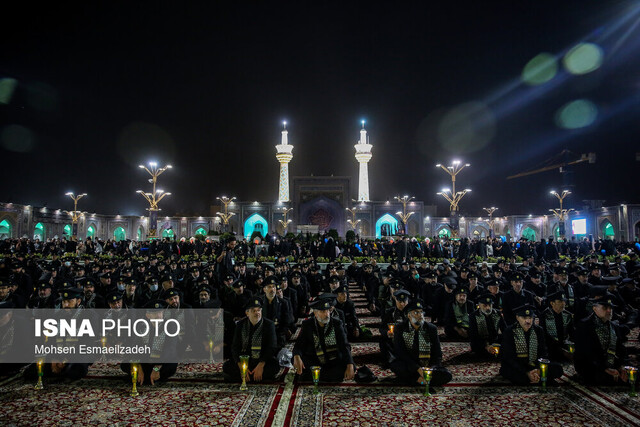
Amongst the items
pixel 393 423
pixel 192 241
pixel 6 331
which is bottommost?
pixel 393 423

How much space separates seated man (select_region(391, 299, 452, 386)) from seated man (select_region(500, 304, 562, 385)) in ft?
2.89

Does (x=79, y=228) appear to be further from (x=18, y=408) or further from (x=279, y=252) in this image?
(x=18, y=408)

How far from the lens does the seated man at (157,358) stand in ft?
17.9

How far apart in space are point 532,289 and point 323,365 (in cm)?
665

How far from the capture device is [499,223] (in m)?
64.8

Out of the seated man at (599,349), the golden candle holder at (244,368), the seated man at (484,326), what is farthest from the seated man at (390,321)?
the seated man at (599,349)

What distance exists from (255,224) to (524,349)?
179ft

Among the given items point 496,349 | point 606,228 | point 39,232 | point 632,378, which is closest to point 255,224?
point 39,232

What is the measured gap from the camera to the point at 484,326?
269 inches

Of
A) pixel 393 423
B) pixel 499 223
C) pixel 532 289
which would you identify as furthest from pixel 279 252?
pixel 499 223

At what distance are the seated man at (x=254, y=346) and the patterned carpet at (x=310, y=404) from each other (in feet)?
0.65

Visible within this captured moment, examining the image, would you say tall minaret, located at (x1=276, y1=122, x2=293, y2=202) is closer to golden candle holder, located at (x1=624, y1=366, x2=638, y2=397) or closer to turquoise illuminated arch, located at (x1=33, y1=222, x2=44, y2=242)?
turquoise illuminated arch, located at (x1=33, y1=222, x2=44, y2=242)

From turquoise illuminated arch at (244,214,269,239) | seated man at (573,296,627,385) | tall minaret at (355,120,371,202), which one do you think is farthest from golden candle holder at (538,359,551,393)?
tall minaret at (355,120,371,202)

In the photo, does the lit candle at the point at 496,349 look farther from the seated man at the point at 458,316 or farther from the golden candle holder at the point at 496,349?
the seated man at the point at 458,316
